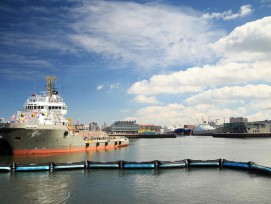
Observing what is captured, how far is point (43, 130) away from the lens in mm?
53562

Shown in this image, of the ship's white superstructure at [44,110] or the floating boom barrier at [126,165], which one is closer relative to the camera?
the floating boom barrier at [126,165]

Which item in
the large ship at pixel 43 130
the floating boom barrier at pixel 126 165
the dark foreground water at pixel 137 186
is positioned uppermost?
the large ship at pixel 43 130

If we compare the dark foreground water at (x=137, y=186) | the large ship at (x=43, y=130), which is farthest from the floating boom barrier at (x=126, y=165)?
the large ship at (x=43, y=130)

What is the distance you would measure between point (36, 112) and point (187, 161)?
3574 cm

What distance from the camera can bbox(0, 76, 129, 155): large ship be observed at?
51.9 metres

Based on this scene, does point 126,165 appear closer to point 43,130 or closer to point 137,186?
point 137,186

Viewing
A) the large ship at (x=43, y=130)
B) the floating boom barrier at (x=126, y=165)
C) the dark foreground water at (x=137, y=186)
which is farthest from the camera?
the large ship at (x=43, y=130)

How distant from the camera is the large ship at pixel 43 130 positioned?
5191 cm

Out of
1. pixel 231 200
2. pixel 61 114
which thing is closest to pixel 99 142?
pixel 61 114

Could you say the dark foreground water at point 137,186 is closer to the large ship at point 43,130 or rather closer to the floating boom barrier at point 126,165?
the floating boom barrier at point 126,165

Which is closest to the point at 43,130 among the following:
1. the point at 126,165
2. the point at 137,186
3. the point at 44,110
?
the point at 44,110

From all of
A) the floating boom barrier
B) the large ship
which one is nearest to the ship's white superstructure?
the large ship

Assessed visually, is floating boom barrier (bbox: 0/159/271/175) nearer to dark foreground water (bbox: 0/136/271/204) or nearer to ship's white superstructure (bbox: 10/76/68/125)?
dark foreground water (bbox: 0/136/271/204)

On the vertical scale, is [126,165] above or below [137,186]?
above
